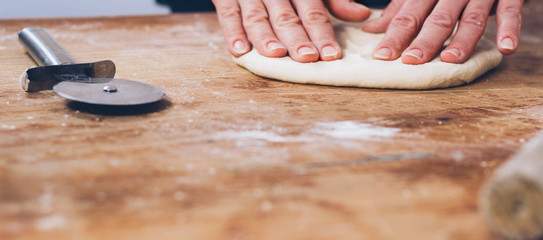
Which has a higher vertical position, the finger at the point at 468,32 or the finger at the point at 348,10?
the finger at the point at 348,10

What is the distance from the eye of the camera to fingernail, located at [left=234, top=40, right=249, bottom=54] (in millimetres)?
1147

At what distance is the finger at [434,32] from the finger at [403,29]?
0.9 inches

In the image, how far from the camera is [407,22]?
114 cm

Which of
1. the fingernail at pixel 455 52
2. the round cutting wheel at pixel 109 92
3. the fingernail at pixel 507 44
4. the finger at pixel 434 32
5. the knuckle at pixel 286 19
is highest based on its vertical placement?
the round cutting wheel at pixel 109 92

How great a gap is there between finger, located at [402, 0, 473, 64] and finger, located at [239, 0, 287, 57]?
288 mm

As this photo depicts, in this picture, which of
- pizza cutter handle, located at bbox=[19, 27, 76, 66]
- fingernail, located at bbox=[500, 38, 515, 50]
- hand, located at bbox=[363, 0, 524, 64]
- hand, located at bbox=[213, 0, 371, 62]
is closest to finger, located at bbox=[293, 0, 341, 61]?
hand, located at bbox=[213, 0, 371, 62]

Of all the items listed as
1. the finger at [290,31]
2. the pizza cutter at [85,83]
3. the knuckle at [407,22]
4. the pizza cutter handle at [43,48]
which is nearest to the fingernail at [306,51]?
the finger at [290,31]

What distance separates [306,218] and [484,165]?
0.30 m

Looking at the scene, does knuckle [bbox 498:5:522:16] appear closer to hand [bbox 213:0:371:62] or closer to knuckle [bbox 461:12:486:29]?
knuckle [bbox 461:12:486:29]

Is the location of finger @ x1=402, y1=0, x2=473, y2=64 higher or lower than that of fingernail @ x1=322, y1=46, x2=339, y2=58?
lower

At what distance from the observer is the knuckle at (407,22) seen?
113 cm

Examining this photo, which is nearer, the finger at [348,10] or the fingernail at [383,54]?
the fingernail at [383,54]

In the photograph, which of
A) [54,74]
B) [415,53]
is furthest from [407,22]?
[54,74]

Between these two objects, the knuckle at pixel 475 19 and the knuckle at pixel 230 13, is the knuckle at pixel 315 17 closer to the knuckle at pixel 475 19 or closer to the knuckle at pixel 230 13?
the knuckle at pixel 230 13
